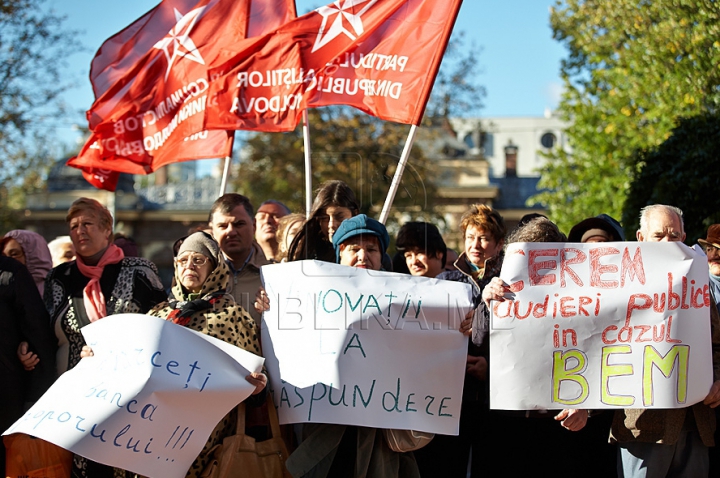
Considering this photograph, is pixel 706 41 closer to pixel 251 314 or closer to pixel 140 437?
pixel 251 314

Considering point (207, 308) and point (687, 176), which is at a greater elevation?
point (687, 176)

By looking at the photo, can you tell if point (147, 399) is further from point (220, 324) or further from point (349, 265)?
point (349, 265)

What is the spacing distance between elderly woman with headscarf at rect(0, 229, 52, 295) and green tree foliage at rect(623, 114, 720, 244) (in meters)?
5.11

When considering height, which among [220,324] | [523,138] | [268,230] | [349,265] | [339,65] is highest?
[523,138]

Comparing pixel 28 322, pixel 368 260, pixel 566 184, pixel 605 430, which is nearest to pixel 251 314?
pixel 368 260

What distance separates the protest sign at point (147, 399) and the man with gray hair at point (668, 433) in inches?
72.8

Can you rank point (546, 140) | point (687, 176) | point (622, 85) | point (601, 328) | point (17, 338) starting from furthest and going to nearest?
point (546, 140), point (622, 85), point (687, 176), point (17, 338), point (601, 328)

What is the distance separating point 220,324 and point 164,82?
3094 mm

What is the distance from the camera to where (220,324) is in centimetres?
422

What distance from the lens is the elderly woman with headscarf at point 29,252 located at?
5.78 metres

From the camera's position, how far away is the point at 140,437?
3.96 meters

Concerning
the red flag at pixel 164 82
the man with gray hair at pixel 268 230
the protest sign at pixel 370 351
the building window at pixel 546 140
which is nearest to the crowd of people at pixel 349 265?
the protest sign at pixel 370 351

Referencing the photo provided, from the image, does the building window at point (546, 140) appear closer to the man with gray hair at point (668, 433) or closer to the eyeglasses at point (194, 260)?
the man with gray hair at point (668, 433)

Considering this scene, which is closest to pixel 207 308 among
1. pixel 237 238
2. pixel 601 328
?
pixel 237 238
